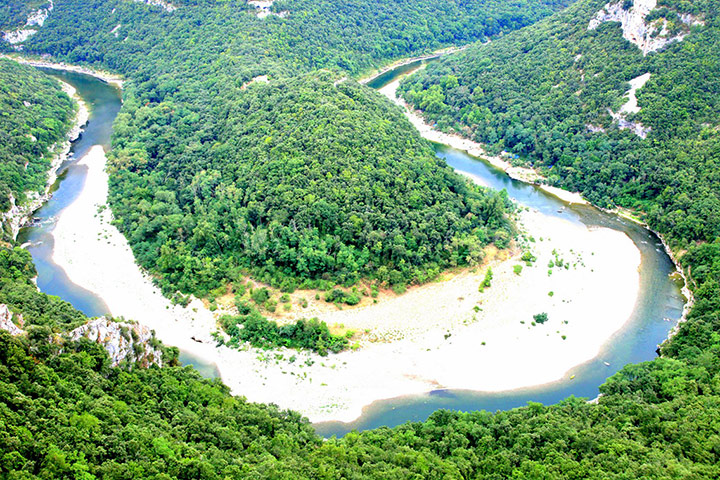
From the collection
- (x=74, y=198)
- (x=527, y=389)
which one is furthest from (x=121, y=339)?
(x=74, y=198)

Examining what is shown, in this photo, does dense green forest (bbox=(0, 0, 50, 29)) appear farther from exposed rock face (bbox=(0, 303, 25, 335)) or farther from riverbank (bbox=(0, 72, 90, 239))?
exposed rock face (bbox=(0, 303, 25, 335))

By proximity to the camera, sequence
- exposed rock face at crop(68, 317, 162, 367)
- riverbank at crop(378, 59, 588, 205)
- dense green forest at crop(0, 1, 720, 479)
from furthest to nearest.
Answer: riverbank at crop(378, 59, 588, 205) → exposed rock face at crop(68, 317, 162, 367) → dense green forest at crop(0, 1, 720, 479)

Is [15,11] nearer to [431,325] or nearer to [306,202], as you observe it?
[306,202]

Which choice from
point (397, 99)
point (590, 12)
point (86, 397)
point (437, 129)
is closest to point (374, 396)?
point (86, 397)

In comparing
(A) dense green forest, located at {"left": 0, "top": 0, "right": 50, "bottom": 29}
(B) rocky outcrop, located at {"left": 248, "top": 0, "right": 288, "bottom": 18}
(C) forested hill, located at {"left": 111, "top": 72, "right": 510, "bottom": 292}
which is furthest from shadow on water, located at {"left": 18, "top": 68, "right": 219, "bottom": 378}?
(B) rocky outcrop, located at {"left": 248, "top": 0, "right": 288, "bottom": 18}

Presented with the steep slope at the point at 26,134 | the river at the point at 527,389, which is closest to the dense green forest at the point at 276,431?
the river at the point at 527,389
